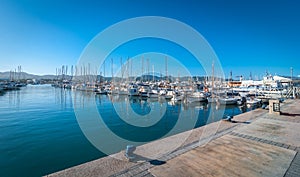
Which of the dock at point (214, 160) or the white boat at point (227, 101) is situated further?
the white boat at point (227, 101)

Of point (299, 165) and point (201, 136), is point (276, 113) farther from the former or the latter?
point (299, 165)

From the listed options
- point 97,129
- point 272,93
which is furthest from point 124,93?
point 272,93

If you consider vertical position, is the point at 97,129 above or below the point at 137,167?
below

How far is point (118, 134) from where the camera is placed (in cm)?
1117

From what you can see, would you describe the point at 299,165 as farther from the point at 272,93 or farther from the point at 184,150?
the point at 272,93

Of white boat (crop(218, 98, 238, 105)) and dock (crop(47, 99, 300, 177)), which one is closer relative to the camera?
dock (crop(47, 99, 300, 177))

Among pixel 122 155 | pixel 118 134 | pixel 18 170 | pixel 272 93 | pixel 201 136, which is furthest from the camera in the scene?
pixel 272 93

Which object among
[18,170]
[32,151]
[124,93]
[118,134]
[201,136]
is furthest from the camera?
[124,93]

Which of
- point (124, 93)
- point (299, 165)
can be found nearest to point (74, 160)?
point (299, 165)

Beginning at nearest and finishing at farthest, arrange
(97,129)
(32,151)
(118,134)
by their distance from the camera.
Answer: (32,151) < (118,134) < (97,129)

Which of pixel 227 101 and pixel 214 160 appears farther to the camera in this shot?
pixel 227 101

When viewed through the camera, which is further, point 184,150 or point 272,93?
point 272,93

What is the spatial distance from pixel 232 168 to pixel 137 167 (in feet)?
7.54

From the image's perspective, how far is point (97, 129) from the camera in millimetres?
12062
